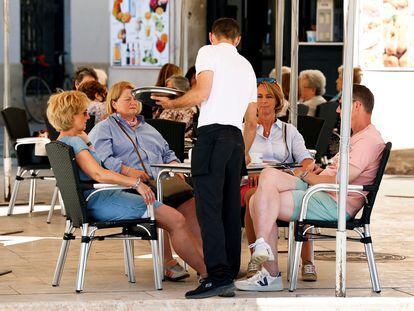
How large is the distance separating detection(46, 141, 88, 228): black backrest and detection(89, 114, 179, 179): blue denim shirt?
0.83 meters

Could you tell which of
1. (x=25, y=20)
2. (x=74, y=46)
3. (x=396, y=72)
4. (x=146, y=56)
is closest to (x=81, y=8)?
(x=74, y=46)

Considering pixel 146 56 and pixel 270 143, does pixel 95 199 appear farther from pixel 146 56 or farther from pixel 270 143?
pixel 146 56

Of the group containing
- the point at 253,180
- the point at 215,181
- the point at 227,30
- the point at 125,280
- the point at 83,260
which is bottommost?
the point at 125,280

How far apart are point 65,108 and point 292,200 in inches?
63.9

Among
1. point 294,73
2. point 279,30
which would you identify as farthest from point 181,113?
point 279,30

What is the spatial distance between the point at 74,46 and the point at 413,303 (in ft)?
62.7

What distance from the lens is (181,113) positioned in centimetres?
1270

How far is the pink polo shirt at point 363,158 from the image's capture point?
29.6ft

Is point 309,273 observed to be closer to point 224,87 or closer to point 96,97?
point 224,87

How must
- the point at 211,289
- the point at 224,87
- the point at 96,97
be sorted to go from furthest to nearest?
the point at 96,97
the point at 224,87
the point at 211,289

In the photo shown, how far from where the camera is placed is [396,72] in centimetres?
1756

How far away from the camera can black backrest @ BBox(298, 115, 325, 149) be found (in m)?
12.5

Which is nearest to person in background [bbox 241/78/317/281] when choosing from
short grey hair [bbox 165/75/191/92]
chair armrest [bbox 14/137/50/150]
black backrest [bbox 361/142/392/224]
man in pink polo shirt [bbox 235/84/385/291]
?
man in pink polo shirt [bbox 235/84/385/291]

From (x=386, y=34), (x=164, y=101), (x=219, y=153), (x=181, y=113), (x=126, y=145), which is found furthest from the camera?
(x=386, y=34)
